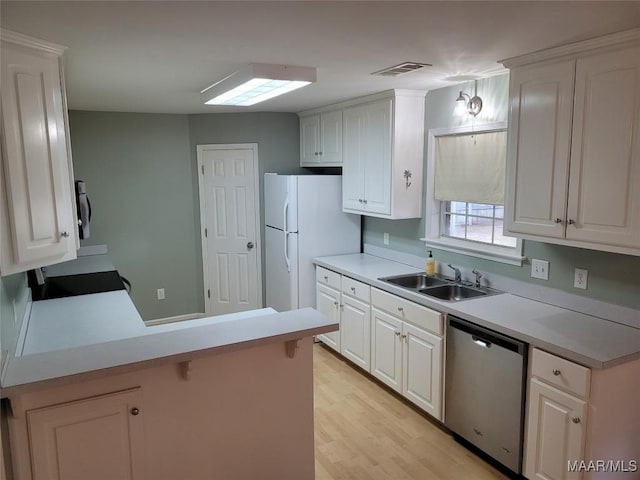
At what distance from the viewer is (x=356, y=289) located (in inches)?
156

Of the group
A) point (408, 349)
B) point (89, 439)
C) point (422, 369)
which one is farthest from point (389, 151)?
point (89, 439)

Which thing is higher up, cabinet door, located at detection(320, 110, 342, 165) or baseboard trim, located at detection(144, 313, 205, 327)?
cabinet door, located at detection(320, 110, 342, 165)

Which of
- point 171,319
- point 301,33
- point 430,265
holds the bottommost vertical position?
point 171,319

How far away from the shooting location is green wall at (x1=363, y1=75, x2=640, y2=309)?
2.55m

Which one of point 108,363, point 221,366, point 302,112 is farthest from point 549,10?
point 302,112

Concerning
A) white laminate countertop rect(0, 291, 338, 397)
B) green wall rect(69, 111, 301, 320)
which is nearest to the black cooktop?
white laminate countertop rect(0, 291, 338, 397)

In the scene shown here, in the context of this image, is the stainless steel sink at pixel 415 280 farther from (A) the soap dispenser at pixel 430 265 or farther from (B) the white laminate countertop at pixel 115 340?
(B) the white laminate countertop at pixel 115 340

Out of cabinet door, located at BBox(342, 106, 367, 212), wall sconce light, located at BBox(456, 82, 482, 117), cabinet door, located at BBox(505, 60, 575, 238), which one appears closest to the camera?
cabinet door, located at BBox(505, 60, 575, 238)

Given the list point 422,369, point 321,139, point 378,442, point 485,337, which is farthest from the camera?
point 321,139

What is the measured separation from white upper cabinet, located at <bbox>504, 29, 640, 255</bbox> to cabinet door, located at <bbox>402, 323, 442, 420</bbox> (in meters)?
0.95

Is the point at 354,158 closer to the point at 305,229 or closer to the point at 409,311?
the point at 305,229

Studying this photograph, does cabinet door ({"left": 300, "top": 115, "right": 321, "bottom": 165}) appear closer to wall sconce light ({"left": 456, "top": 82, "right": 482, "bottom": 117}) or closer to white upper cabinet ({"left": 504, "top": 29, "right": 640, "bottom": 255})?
wall sconce light ({"left": 456, "top": 82, "right": 482, "bottom": 117})

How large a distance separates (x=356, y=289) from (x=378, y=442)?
126 cm

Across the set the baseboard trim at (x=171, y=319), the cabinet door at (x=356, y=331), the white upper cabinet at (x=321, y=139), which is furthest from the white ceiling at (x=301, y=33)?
the baseboard trim at (x=171, y=319)
